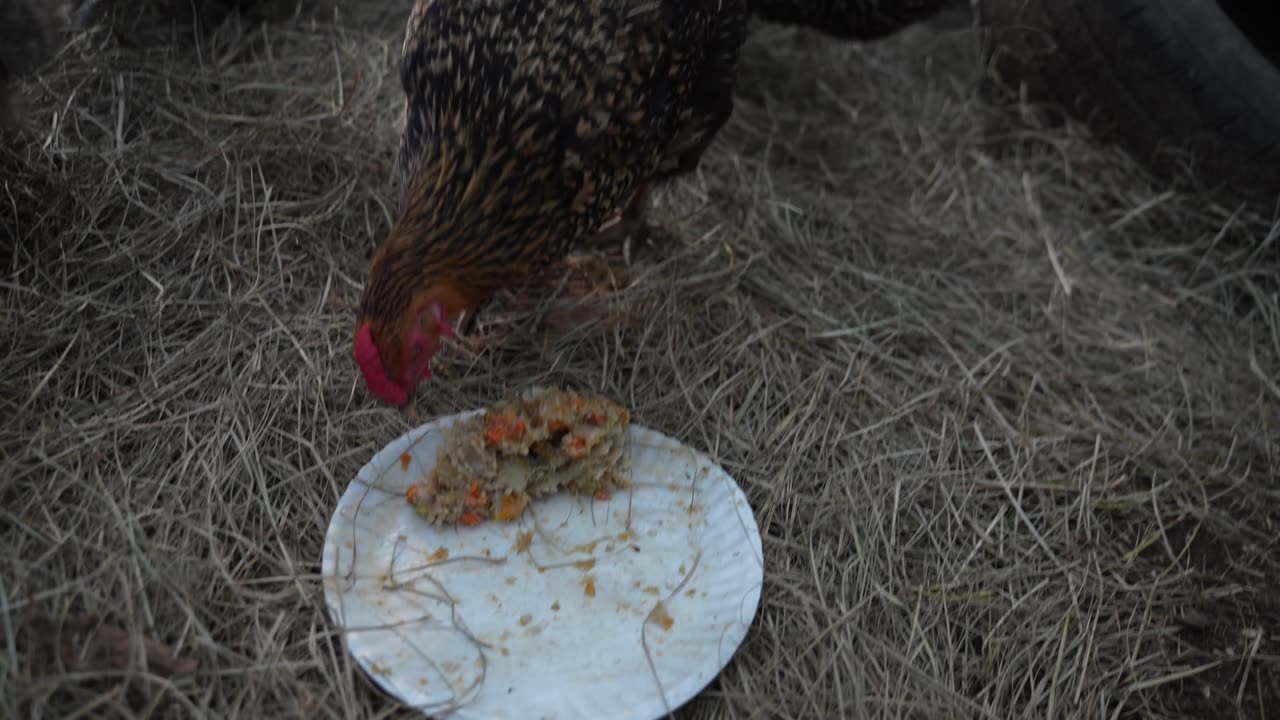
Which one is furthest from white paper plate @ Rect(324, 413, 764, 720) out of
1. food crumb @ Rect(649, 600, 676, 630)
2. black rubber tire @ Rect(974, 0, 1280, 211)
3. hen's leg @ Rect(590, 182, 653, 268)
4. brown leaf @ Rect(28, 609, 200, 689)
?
black rubber tire @ Rect(974, 0, 1280, 211)

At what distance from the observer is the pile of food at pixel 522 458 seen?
221cm

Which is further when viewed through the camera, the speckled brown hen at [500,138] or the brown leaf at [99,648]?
the speckled brown hen at [500,138]

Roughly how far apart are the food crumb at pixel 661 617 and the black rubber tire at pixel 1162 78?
8.60 feet

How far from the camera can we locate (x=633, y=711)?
190 cm

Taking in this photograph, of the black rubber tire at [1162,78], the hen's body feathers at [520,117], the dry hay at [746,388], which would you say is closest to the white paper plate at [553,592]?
the dry hay at [746,388]

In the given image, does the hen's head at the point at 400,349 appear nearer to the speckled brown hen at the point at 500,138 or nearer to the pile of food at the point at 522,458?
the speckled brown hen at the point at 500,138

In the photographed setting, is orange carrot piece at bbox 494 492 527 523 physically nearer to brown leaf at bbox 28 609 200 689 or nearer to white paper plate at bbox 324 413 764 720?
white paper plate at bbox 324 413 764 720

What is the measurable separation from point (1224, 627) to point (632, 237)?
2.06 m

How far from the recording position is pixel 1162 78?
3201 mm

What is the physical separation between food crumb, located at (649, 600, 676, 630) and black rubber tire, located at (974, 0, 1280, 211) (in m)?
2.62

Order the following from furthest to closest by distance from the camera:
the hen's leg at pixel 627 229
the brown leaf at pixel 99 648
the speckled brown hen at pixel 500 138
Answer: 1. the hen's leg at pixel 627 229
2. the speckled brown hen at pixel 500 138
3. the brown leaf at pixel 99 648

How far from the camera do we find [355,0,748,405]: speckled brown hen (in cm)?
228

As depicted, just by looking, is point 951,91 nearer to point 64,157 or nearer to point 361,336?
point 361,336

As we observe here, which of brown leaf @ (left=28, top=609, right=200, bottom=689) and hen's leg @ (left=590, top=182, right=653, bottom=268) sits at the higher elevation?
hen's leg @ (left=590, top=182, right=653, bottom=268)
